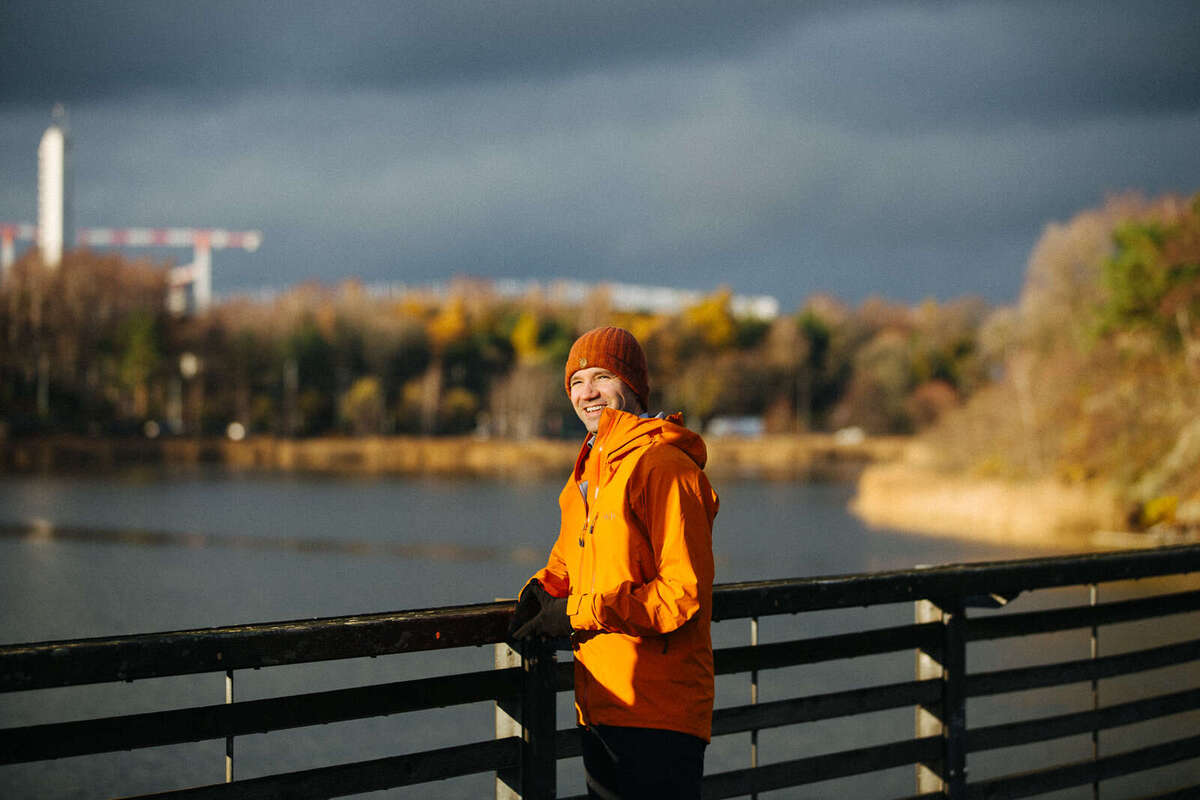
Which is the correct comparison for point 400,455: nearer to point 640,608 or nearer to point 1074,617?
point 1074,617

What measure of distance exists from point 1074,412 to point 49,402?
57676 millimetres

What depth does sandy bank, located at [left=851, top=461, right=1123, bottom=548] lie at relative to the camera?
26312mm

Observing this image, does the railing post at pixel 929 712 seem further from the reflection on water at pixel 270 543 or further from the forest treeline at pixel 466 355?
the forest treeline at pixel 466 355

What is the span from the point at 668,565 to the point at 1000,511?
1063 inches

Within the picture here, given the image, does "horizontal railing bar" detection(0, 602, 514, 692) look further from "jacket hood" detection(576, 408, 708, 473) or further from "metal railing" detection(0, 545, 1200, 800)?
"jacket hood" detection(576, 408, 708, 473)

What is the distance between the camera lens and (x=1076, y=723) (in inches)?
143

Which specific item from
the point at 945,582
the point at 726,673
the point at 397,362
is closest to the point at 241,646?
the point at 726,673

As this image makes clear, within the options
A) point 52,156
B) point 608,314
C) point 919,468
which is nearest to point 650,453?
point 919,468

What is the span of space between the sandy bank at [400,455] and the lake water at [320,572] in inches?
332

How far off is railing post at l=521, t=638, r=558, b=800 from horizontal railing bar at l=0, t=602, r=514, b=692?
0.35 ft

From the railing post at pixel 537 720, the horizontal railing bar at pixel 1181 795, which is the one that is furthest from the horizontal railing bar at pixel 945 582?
the horizontal railing bar at pixel 1181 795

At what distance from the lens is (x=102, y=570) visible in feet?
80.9

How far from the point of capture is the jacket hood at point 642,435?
2256mm

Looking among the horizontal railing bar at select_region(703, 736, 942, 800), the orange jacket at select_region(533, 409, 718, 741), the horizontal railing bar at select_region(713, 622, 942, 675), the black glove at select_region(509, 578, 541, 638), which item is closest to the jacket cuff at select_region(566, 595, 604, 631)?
the orange jacket at select_region(533, 409, 718, 741)
